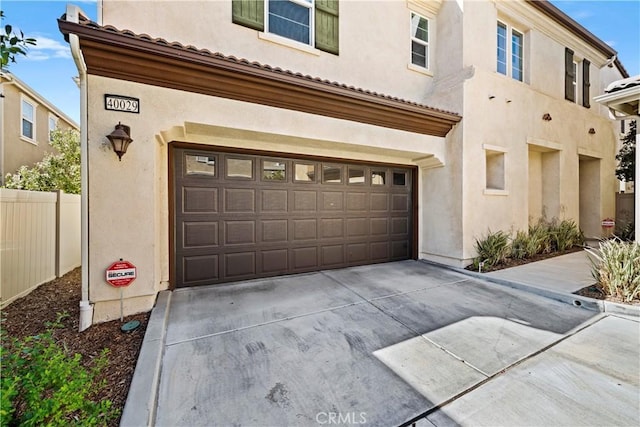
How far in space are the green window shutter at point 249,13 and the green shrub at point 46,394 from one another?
5.85 metres

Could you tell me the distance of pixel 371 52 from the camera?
6.91m

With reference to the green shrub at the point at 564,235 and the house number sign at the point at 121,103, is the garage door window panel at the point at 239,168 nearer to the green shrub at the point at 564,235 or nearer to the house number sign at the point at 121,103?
the house number sign at the point at 121,103

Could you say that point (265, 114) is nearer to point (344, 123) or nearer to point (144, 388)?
point (344, 123)

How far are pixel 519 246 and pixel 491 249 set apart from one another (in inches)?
53.8

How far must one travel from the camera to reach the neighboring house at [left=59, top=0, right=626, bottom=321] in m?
3.83

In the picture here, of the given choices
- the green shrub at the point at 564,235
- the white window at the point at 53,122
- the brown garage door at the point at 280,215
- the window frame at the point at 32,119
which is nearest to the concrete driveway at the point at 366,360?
the brown garage door at the point at 280,215

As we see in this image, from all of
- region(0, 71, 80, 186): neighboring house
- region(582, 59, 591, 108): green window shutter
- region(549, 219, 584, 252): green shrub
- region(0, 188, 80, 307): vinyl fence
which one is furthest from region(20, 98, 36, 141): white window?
region(582, 59, 591, 108): green window shutter

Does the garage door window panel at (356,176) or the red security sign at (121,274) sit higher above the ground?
the garage door window panel at (356,176)

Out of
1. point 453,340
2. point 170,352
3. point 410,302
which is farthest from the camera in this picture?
point 410,302

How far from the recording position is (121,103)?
12.4 ft

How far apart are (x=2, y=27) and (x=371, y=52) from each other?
654 centimetres

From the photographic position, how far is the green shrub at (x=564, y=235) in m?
8.28

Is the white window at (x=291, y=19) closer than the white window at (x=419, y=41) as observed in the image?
Yes

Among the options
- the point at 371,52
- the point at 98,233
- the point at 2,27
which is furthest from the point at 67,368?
the point at 371,52
